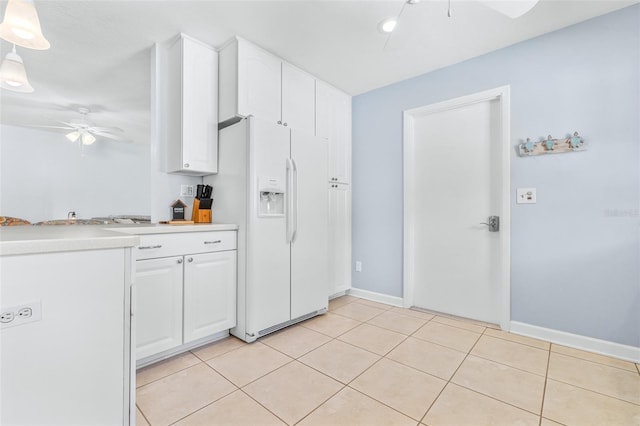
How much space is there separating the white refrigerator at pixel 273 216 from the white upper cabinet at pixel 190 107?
142mm

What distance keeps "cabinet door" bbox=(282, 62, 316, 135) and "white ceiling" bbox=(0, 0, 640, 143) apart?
0.12 m

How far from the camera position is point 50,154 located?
4.80 m

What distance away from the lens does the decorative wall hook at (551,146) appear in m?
2.18

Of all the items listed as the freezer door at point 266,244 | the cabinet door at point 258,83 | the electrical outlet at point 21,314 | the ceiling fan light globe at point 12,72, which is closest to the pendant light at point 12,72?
the ceiling fan light globe at point 12,72

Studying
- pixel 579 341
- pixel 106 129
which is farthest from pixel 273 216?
pixel 106 129

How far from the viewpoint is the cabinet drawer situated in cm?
184

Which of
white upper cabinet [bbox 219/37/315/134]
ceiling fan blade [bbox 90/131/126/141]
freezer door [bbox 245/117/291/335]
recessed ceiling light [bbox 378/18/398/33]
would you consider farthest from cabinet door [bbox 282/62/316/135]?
ceiling fan blade [bbox 90/131/126/141]

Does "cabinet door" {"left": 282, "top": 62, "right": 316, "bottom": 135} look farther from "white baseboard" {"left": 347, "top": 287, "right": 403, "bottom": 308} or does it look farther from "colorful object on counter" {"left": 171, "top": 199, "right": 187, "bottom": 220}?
"white baseboard" {"left": 347, "top": 287, "right": 403, "bottom": 308}

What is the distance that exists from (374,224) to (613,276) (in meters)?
2.00

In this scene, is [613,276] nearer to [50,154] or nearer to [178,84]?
[178,84]

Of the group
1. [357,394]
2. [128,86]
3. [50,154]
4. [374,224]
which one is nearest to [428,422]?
[357,394]

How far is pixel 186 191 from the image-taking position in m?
2.63

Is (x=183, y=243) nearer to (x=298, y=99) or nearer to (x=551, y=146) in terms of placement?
(x=298, y=99)

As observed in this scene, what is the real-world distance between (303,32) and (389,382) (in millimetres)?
2635
